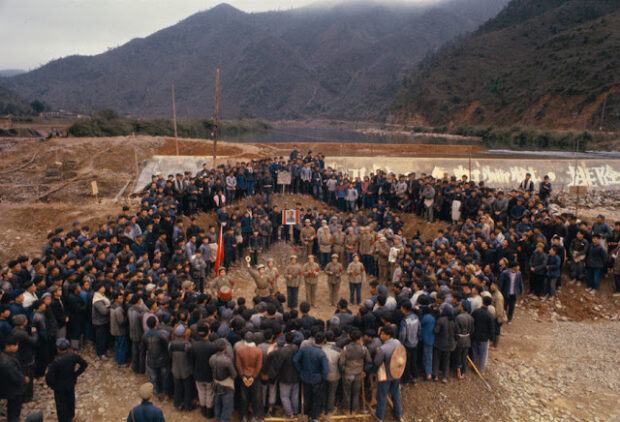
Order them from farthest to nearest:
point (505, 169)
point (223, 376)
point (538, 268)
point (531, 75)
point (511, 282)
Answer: point (531, 75)
point (505, 169)
point (538, 268)
point (511, 282)
point (223, 376)

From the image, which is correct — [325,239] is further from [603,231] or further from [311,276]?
[603,231]

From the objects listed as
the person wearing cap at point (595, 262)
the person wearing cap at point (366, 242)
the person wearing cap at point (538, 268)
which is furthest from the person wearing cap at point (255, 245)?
the person wearing cap at point (595, 262)

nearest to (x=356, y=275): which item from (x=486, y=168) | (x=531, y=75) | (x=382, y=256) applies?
(x=382, y=256)

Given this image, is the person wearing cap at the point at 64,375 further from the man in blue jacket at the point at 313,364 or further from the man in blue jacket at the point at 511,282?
the man in blue jacket at the point at 511,282

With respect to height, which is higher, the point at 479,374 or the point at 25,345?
the point at 25,345

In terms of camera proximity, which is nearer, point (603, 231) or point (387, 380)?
point (387, 380)

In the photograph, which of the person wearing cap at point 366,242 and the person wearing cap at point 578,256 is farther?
the person wearing cap at point 366,242

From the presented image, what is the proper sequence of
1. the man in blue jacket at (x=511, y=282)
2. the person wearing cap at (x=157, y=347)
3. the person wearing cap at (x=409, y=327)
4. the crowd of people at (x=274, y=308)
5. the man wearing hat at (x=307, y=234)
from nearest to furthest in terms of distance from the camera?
the crowd of people at (x=274, y=308), the person wearing cap at (x=157, y=347), the person wearing cap at (x=409, y=327), the man in blue jacket at (x=511, y=282), the man wearing hat at (x=307, y=234)

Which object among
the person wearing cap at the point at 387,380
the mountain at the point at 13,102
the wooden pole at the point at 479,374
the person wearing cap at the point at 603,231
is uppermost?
the mountain at the point at 13,102

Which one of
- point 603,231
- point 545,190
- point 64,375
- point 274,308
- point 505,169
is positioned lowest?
point 64,375
